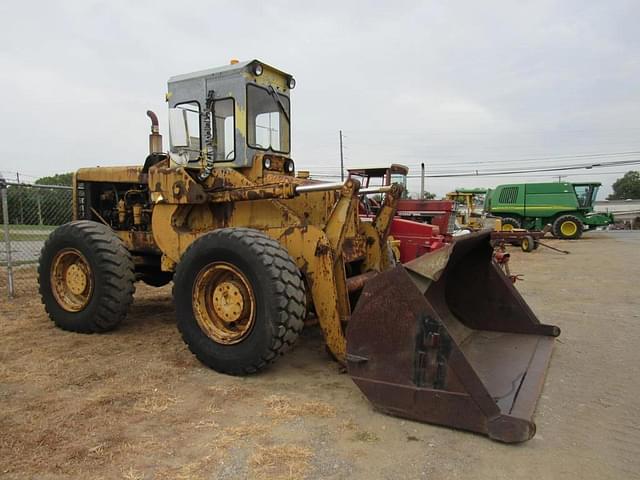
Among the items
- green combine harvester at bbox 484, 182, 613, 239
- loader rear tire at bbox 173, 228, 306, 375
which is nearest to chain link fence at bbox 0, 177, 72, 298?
loader rear tire at bbox 173, 228, 306, 375

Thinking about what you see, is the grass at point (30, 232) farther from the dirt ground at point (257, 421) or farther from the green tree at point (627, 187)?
the green tree at point (627, 187)

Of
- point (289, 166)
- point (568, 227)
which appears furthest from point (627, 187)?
point (289, 166)

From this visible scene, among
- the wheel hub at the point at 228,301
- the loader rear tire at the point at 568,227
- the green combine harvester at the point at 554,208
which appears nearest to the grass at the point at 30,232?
the wheel hub at the point at 228,301

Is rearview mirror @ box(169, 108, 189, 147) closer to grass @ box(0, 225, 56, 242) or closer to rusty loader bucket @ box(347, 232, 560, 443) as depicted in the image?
rusty loader bucket @ box(347, 232, 560, 443)

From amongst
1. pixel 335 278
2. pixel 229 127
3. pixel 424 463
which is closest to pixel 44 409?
pixel 335 278

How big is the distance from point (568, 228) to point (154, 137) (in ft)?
69.7

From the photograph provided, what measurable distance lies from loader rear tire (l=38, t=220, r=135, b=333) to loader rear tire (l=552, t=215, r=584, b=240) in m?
21.6

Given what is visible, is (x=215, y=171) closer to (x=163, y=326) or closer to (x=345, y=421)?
(x=163, y=326)

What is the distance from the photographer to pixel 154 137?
5.93 meters

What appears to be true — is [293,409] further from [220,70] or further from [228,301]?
[220,70]

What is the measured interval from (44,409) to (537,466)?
319 cm

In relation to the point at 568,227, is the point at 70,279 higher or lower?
higher

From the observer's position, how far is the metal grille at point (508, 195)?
2347 centimetres

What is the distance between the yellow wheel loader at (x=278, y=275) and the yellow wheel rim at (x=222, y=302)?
1cm
